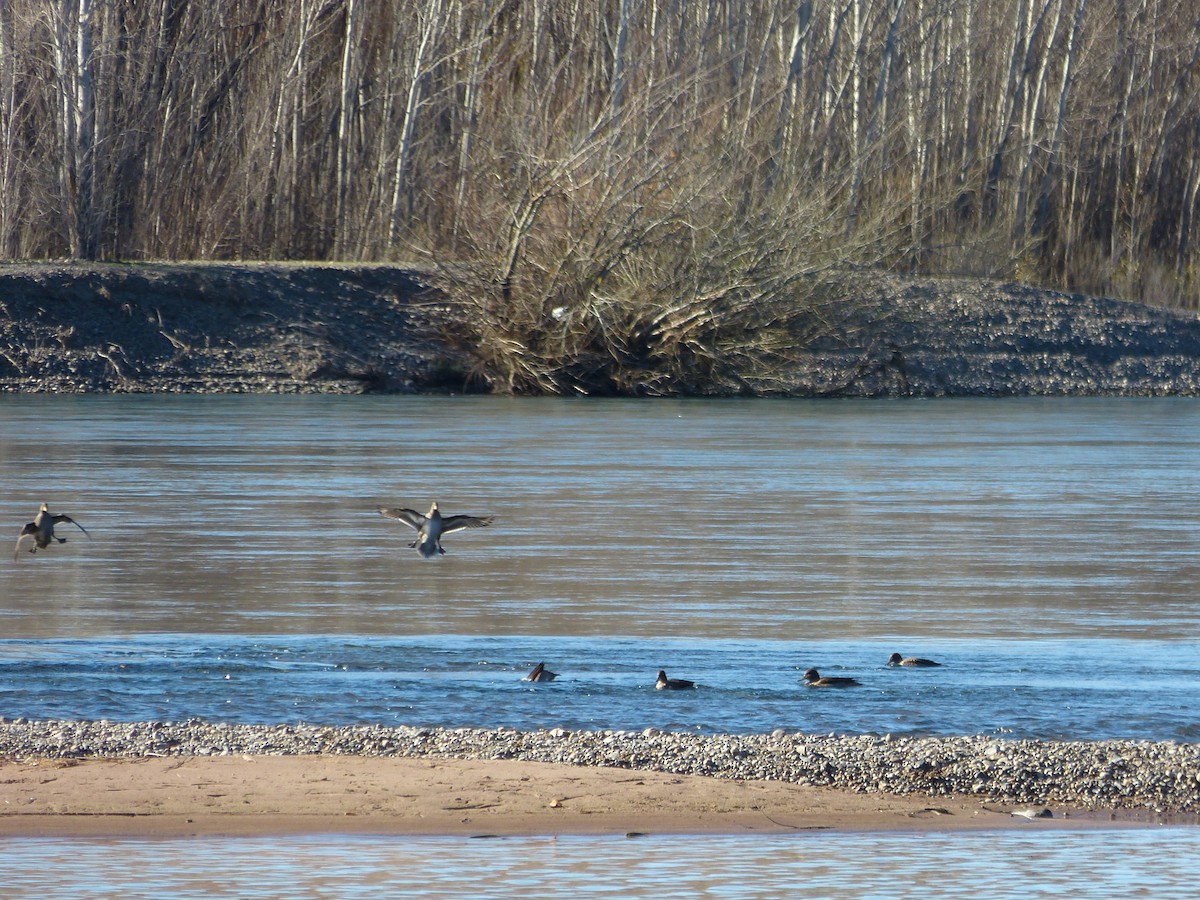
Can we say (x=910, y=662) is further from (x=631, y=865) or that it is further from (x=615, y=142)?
(x=615, y=142)

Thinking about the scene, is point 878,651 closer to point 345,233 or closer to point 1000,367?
point 1000,367

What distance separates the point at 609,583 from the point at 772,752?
4849 millimetres

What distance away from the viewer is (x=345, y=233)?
46031 mm

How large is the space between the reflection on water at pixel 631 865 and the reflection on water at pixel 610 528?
12.8ft

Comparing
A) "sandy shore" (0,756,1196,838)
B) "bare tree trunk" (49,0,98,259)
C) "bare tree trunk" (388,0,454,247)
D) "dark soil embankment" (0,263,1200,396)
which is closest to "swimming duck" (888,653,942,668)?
"sandy shore" (0,756,1196,838)

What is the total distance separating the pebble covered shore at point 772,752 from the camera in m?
8.16

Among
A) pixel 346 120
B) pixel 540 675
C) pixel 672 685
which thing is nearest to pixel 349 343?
pixel 346 120

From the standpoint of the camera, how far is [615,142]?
115 feet

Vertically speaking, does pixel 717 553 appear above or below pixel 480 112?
below

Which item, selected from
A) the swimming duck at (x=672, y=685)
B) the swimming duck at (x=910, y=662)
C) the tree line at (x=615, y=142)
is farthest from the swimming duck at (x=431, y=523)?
the tree line at (x=615, y=142)

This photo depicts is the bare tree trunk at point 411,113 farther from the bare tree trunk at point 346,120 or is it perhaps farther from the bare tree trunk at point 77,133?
the bare tree trunk at point 77,133

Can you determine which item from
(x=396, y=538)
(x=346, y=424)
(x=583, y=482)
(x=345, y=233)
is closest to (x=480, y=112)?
(x=345, y=233)

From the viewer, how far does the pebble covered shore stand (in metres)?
8.16

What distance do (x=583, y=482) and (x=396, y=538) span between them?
13.2 ft
